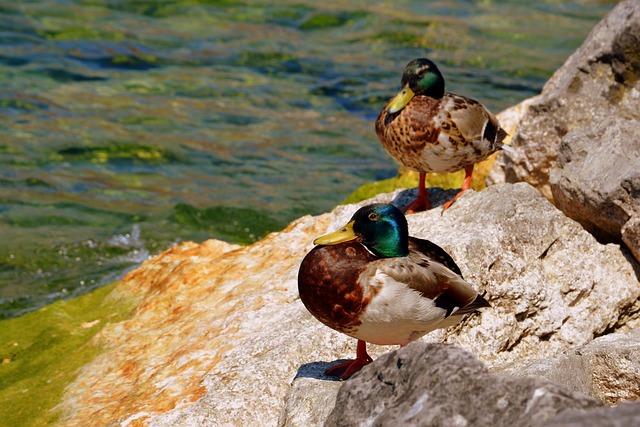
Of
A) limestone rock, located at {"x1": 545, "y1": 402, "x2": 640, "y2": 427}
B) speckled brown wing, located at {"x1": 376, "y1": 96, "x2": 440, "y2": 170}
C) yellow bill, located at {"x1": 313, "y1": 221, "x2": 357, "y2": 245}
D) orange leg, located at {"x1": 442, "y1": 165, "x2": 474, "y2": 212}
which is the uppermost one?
limestone rock, located at {"x1": 545, "y1": 402, "x2": 640, "y2": 427}

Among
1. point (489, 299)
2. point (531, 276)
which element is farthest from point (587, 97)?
point (489, 299)

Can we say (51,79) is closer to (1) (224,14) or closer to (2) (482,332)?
(1) (224,14)

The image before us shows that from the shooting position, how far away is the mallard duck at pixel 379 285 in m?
4.70

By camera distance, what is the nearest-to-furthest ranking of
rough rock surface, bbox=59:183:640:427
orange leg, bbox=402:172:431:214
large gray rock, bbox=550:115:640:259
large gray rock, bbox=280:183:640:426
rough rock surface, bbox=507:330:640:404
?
rough rock surface, bbox=507:330:640:404, rough rock surface, bbox=59:183:640:427, large gray rock, bbox=280:183:640:426, large gray rock, bbox=550:115:640:259, orange leg, bbox=402:172:431:214

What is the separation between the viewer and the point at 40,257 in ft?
35.2

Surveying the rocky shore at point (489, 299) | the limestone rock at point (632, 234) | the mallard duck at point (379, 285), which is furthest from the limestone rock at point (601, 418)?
the limestone rock at point (632, 234)

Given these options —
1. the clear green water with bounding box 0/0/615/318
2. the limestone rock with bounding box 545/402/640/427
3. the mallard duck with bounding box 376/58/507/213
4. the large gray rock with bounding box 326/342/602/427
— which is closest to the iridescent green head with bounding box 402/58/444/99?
the mallard duck with bounding box 376/58/507/213

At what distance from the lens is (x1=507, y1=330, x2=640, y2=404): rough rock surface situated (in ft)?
16.3

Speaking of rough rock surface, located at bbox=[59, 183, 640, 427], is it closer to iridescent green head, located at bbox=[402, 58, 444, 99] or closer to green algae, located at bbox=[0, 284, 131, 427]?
green algae, located at bbox=[0, 284, 131, 427]

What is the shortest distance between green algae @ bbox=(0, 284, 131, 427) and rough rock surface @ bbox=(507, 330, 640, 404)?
122 inches

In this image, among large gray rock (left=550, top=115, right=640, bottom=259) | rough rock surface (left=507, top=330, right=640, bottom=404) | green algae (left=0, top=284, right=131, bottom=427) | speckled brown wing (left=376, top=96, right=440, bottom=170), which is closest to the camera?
rough rock surface (left=507, top=330, right=640, bottom=404)

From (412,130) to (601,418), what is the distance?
152 inches

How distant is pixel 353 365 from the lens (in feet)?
16.8

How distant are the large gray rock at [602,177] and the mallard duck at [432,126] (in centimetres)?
60
